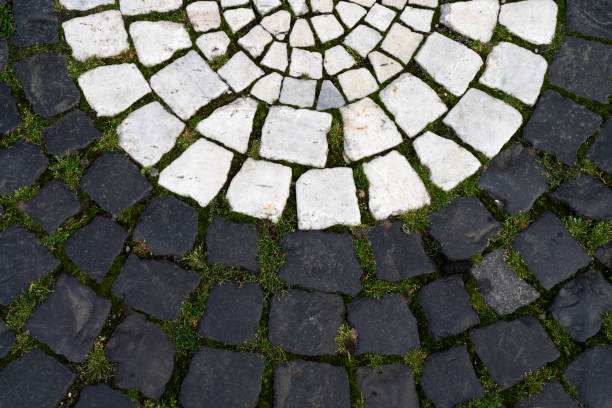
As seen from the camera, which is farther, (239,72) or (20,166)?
(239,72)

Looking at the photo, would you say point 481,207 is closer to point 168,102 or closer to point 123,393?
point 168,102

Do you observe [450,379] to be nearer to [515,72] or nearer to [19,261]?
[515,72]

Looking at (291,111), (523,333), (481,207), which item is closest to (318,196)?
(291,111)

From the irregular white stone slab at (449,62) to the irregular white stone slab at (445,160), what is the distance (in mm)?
378

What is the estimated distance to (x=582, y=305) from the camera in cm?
256

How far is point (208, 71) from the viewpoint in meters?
2.83

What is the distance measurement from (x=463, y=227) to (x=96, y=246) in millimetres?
2205

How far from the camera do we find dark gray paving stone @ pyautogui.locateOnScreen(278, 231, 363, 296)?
255cm

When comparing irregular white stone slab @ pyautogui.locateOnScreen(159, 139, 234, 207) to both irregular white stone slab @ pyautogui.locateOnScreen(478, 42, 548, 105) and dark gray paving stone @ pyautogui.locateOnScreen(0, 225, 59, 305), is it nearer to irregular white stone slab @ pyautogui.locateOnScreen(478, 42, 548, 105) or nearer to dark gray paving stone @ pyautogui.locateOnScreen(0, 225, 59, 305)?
dark gray paving stone @ pyautogui.locateOnScreen(0, 225, 59, 305)

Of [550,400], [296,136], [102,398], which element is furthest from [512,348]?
[102,398]

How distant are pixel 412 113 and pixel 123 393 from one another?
2.39 metres

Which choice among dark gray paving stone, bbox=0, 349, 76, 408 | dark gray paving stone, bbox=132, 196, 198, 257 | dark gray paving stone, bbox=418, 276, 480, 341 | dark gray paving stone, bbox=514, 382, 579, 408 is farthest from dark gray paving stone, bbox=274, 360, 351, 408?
dark gray paving stone, bbox=0, 349, 76, 408

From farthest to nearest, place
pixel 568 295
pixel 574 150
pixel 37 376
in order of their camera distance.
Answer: pixel 574 150 < pixel 568 295 < pixel 37 376

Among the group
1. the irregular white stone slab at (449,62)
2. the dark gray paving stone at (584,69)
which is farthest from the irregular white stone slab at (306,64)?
the dark gray paving stone at (584,69)
